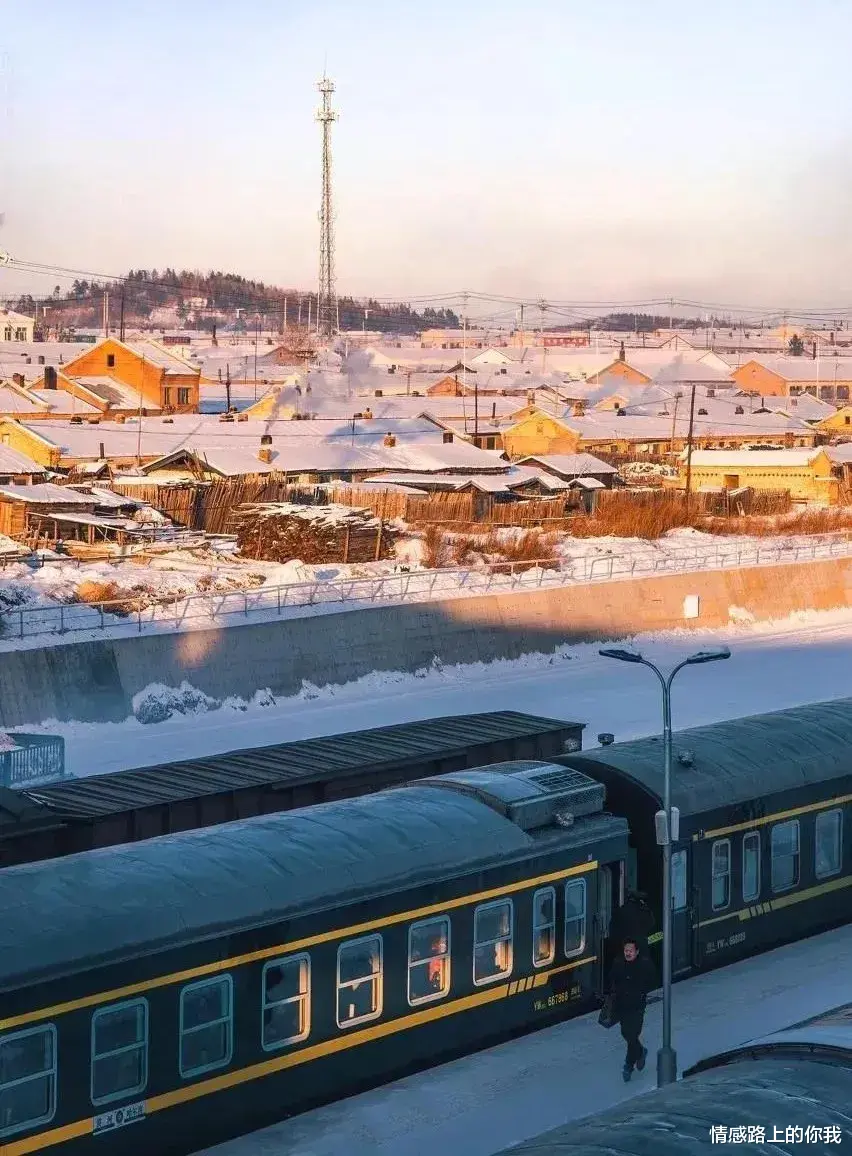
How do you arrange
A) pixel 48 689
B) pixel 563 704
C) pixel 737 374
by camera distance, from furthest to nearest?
pixel 737 374 < pixel 563 704 < pixel 48 689

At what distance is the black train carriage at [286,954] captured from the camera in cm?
1177

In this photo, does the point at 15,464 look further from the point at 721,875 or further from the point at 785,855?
the point at 721,875

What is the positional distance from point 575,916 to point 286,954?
380cm

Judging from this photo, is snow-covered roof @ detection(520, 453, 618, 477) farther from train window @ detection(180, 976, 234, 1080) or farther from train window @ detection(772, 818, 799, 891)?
train window @ detection(180, 976, 234, 1080)

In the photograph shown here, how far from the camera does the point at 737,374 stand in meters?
153

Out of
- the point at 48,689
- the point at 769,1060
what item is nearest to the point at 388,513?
the point at 48,689

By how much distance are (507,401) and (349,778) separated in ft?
300

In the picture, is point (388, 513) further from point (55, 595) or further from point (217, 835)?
point (217, 835)

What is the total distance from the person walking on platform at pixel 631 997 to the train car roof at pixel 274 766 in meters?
4.73

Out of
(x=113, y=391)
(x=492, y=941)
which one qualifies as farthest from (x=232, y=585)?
(x=113, y=391)

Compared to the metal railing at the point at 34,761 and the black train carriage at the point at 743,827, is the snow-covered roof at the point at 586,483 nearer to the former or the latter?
the metal railing at the point at 34,761

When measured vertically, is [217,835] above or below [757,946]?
above

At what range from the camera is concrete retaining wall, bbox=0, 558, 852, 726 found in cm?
Answer: 3186

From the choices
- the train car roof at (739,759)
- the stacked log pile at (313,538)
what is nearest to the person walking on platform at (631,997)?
the train car roof at (739,759)
